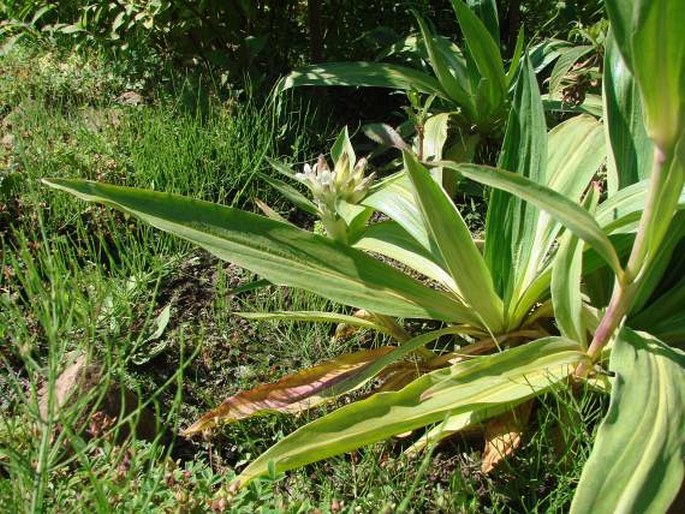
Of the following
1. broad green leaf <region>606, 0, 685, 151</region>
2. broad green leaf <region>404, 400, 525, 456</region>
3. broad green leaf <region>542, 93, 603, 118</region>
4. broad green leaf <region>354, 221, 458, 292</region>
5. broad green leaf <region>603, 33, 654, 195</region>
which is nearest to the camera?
broad green leaf <region>606, 0, 685, 151</region>

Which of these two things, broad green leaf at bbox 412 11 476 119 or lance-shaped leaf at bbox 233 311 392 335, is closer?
lance-shaped leaf at bbox 233 311 392 335

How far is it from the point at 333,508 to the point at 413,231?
0.78 meters

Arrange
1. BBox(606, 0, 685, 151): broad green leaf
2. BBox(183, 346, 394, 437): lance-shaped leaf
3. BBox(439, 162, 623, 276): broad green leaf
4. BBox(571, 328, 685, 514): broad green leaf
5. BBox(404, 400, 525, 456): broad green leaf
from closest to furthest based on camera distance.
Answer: BBox(606, 0, 685, 151): broad green leaf
BBox(571, 328, 685, 514): broad green leaf
BBox(439, 162, 623, 276): broad green leaf
BBox(404, 400, 525, 456): broad green leaf
BBox(183, 346, 394, 437): lance-shaped leaf

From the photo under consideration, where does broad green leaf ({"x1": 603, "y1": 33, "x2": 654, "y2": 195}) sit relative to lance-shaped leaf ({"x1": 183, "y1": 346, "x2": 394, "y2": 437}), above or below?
above

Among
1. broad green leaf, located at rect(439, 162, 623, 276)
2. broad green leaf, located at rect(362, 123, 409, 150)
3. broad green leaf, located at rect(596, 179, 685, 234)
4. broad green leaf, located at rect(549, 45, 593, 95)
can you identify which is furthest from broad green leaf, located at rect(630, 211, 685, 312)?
broad green leaf, located at rect(362, 123, 409, 150)

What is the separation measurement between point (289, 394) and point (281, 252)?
0.32 metres

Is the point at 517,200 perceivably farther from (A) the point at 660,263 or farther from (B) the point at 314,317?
(B) the point at 314,317

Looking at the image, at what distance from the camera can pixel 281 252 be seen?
1.77 metres

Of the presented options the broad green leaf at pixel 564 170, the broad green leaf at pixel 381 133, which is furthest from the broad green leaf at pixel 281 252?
the broad green leaf at pixel 381 133

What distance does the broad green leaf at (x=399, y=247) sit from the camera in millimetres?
1939

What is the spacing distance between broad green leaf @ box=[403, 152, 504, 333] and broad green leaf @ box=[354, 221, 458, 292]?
0.53 feet

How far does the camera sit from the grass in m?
1.34

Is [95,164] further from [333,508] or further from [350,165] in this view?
[333,508]

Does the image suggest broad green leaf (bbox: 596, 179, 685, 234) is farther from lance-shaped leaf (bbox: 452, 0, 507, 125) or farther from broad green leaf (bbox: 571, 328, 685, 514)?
lance-shaped leaf (bbox: 452, 0, 507, 125)
